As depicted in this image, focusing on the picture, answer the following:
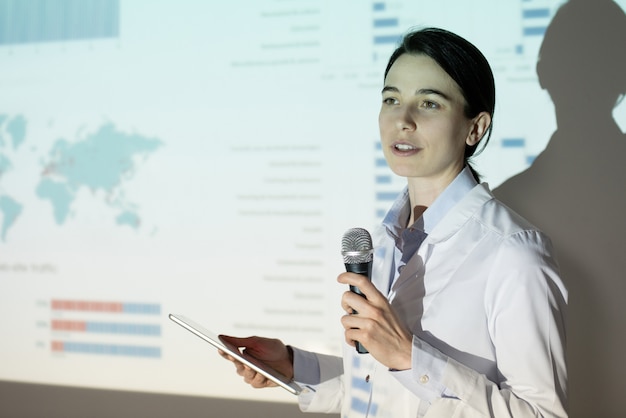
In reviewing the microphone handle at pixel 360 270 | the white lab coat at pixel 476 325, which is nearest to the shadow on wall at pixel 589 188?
the white lab coat at pixel 476 325

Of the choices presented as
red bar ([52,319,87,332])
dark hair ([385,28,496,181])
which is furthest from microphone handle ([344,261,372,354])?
red bar ([52,319,87,332])

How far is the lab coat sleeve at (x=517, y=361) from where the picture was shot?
1.11 meters

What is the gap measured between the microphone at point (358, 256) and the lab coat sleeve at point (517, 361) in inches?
5.7

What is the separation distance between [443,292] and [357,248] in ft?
0.65

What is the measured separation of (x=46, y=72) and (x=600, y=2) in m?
2.43

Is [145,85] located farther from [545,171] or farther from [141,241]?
[545,171]

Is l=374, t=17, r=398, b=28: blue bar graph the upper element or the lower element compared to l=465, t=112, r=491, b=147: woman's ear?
upper

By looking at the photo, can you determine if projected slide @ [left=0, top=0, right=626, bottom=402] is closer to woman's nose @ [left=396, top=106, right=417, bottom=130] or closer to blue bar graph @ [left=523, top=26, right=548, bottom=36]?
Answer: blue bar graph @ [left=523, top=26, right=548, bottom=36]

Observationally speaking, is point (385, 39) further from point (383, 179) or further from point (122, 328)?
point (122, 328)

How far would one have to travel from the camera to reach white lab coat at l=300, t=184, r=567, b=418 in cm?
112

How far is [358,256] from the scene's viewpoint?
3.94 ft

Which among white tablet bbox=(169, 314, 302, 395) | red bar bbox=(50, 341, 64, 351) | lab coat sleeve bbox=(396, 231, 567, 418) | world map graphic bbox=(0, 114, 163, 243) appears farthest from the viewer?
red bar bbox=(50, 341, 64, 351)

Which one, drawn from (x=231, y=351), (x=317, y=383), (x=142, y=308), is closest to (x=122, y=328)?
→ (x=142, y=308)

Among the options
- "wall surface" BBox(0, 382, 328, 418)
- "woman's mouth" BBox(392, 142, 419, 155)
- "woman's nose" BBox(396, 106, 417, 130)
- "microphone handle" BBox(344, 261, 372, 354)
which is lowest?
"wall surface" BBox(0, 382, 328, 418)
